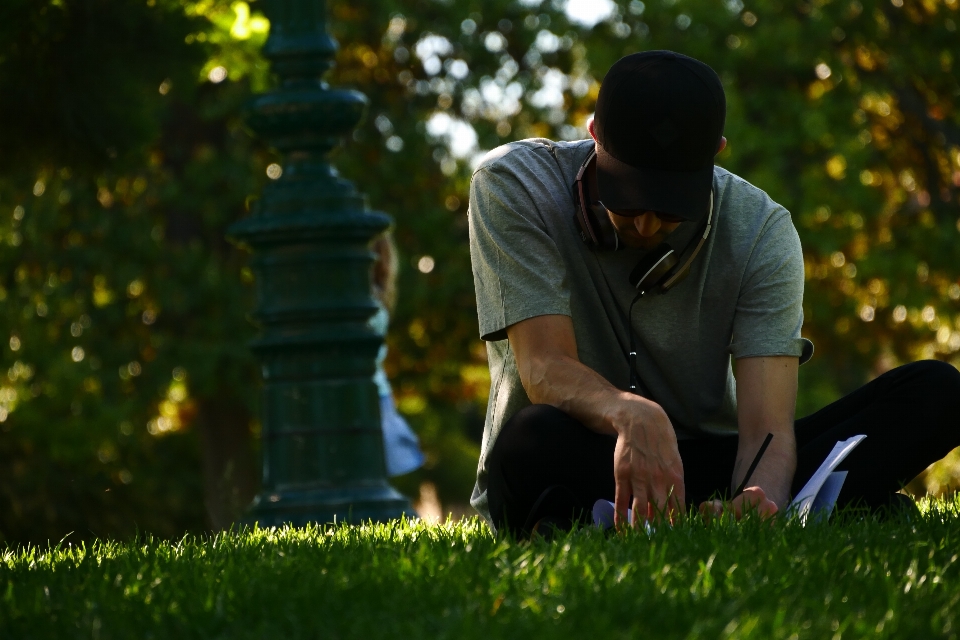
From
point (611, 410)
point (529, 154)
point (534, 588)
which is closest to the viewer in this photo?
point (534, 588)

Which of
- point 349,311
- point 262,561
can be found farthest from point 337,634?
point 349,311

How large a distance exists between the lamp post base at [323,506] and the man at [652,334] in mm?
1803

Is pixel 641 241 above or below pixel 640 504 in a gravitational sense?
above

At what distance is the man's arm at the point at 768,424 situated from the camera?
4.01 metres

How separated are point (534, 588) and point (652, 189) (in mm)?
1438

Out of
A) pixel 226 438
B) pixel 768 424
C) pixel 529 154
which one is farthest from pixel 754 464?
pixel 226 438

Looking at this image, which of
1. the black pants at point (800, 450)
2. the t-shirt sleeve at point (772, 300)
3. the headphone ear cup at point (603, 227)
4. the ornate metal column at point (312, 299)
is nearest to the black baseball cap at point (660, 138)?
the headphone ear cup at point (603, 227)

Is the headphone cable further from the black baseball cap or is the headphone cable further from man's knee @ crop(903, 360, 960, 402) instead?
man's knee @ crop(903, 360, 960, 402)

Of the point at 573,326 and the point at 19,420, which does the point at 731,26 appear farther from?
the point at 573,326

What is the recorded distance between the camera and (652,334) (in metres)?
4.30

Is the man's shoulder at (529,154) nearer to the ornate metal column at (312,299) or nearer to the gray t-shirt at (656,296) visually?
the gray t-shirt at (656,296)

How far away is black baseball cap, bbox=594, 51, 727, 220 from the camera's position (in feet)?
12.9

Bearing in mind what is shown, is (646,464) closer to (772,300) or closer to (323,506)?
(772,300)

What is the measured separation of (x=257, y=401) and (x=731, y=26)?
23.9ft
